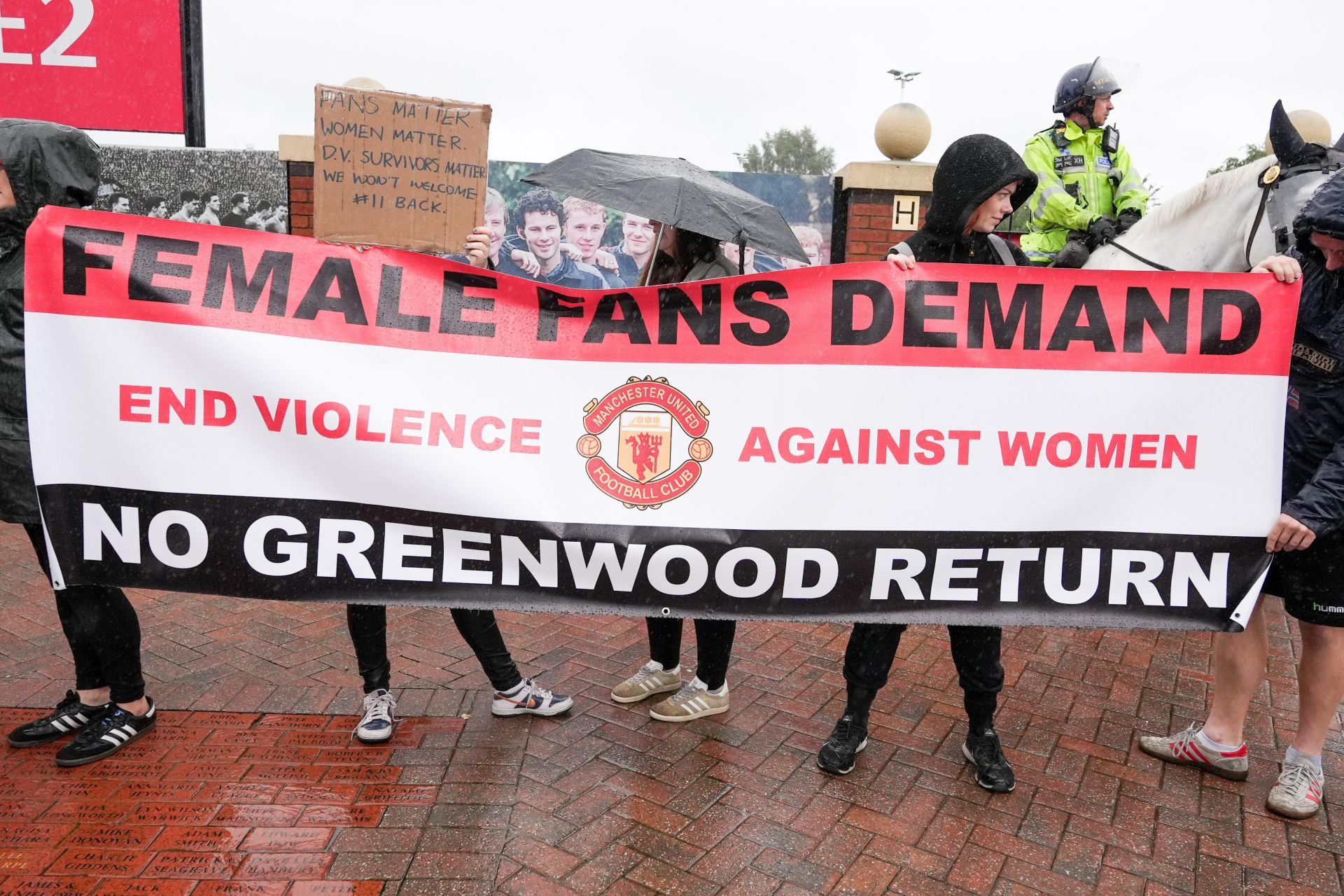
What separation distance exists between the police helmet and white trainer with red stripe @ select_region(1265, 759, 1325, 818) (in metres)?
3.46

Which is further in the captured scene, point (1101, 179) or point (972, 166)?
point (1101, 179)

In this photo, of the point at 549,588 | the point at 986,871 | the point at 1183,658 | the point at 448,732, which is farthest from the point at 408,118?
the point at 1183,658

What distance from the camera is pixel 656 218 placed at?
10.3 ft

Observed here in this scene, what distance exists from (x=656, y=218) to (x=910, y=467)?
1.20 meters

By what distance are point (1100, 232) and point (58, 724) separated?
195 inches

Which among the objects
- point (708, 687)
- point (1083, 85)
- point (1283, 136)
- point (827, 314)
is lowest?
point (708, 687)

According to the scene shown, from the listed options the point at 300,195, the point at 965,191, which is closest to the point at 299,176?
the point at 300,195

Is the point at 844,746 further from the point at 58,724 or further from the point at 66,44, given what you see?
the point at 66,44

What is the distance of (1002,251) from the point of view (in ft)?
10.1

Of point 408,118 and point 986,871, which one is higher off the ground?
point 408,118

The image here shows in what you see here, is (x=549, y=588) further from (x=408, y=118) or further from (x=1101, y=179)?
(x=1101, y=179)

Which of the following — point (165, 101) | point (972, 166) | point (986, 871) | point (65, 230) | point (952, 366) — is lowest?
point (986, 871)

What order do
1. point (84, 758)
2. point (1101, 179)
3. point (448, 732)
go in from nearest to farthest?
1. point (84, 758)
2. point (448, 732)
3. point (1101, 179)

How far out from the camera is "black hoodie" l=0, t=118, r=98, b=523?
280cm
